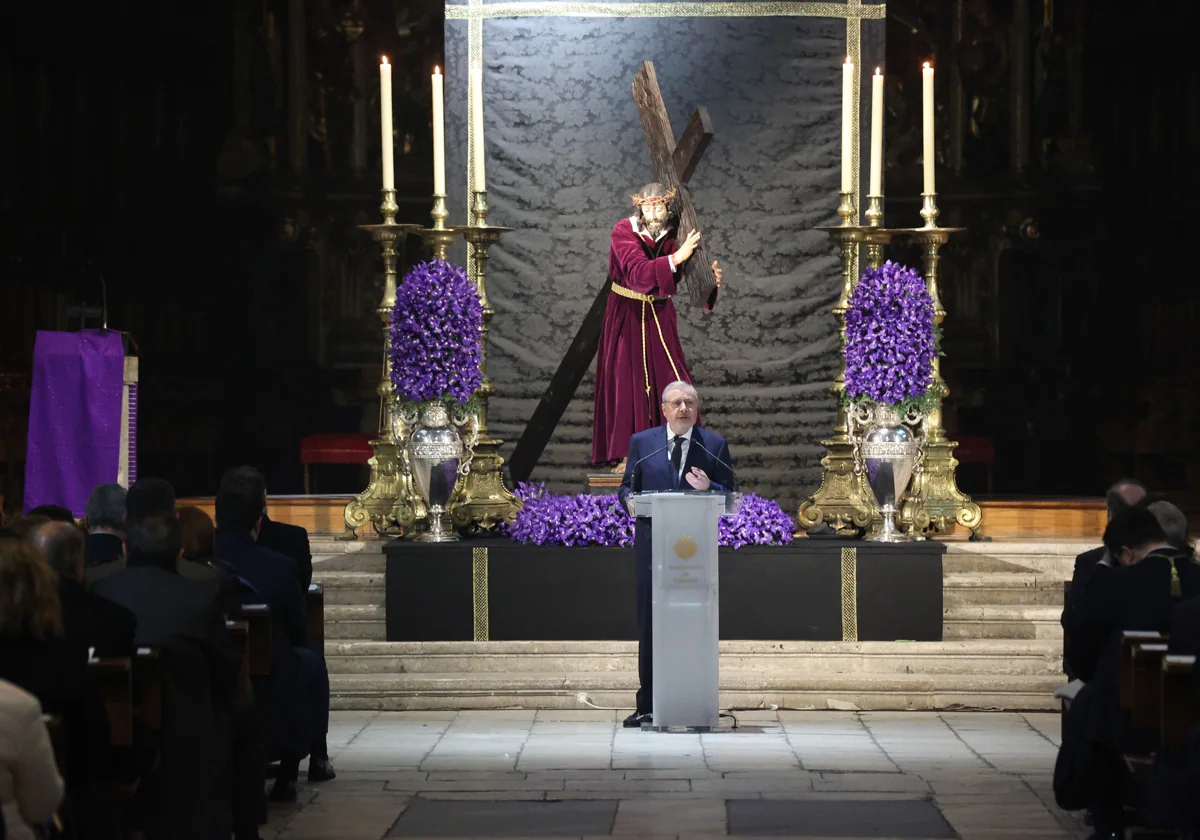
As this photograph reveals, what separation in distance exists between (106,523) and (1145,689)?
11.2 ft

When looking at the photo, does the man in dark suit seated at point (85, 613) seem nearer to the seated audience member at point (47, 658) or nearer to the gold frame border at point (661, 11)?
the seated audience member at point (47, 658)

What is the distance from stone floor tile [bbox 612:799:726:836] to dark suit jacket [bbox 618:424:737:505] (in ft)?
6.07

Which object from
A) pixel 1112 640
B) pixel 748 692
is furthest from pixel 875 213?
pixel 1112 640

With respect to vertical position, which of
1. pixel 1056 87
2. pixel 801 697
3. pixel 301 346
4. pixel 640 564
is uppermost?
pixel 1056 87

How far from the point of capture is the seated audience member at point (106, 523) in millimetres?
6461

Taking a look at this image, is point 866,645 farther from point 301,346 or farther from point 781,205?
point 301,346

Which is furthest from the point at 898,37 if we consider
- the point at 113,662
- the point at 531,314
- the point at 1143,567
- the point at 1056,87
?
the point at 113,662

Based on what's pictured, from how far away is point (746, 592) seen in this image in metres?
9.23

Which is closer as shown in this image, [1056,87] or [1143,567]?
[1143,567]

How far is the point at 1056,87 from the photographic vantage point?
47.0ft

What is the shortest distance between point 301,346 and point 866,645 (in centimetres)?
684

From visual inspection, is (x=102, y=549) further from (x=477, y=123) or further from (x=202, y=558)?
(x=477, y=123)

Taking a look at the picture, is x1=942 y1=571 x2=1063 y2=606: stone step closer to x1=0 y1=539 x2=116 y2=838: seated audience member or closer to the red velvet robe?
the red velvet robe

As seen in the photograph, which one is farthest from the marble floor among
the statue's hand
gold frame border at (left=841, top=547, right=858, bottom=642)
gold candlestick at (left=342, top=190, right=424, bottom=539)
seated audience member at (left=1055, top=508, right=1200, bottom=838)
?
the statue's hand
